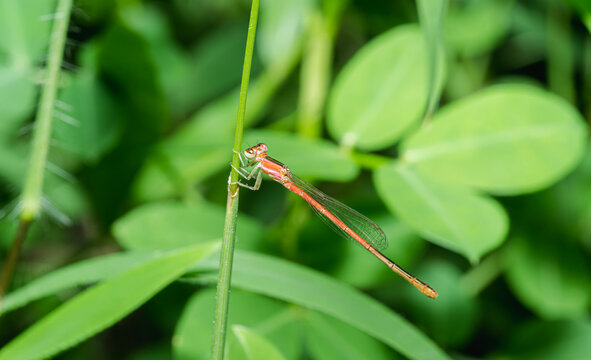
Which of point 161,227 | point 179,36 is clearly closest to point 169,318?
point 161,227

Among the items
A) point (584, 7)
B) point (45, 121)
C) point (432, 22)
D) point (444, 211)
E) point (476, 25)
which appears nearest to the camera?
point (432, 22)

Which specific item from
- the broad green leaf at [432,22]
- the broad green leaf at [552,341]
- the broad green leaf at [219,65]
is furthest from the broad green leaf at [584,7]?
the broad green leaf at [219,65]

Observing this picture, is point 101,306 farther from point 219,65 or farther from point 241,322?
point 219,65

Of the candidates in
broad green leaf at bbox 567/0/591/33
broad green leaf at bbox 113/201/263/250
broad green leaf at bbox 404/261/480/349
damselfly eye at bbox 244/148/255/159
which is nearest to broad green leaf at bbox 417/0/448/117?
broad green leaf at bbox 567/0/591/33

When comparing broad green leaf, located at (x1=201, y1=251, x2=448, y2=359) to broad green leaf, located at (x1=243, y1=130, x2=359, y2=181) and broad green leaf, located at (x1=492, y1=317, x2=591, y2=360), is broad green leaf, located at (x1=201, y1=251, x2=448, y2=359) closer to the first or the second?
broad green leaf, located at (x1=243, y1=130, x2=359, y2=181)

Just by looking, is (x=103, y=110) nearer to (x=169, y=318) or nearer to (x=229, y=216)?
(x=169, y=318)

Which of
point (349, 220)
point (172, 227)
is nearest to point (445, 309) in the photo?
point (349, 220)
